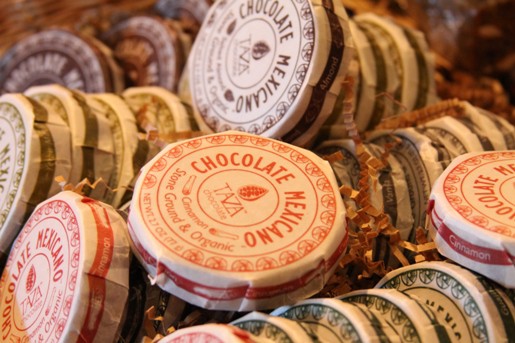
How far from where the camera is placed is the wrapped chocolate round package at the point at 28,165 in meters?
1.42

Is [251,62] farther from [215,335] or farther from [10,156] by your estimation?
[215,335]

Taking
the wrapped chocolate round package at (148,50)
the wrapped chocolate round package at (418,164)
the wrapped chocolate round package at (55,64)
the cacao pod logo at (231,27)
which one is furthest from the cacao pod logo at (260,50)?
the wrapped chocolate round package at (55,64)

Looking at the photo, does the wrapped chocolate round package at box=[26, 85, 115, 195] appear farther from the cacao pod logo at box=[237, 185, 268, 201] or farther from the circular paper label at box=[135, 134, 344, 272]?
the cacao pod logo at box=[237, 185, 268, 201]

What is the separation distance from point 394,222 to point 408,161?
159 millimetres

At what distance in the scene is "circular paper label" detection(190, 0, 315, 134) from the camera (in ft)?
4.71

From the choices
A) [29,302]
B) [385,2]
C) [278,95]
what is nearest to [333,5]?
[278,95]

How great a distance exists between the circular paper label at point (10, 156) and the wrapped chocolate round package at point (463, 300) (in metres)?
0.82

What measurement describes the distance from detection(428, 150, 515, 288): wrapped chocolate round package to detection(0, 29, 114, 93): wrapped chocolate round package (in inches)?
46.5

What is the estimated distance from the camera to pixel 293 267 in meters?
1.10

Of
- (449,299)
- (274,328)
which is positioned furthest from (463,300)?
(274,328)

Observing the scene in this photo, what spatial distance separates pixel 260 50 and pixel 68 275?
657mm

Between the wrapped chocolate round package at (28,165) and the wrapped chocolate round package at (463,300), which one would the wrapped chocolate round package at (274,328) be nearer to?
the wrapped chocolate round package at (463,300)

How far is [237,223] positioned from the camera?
1169mm

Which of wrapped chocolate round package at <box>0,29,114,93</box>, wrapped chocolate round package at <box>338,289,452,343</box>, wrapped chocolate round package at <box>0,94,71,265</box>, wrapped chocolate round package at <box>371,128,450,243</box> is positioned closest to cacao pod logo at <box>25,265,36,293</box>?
wrapped chocolate round package at <box>0,94,71,265</box>
